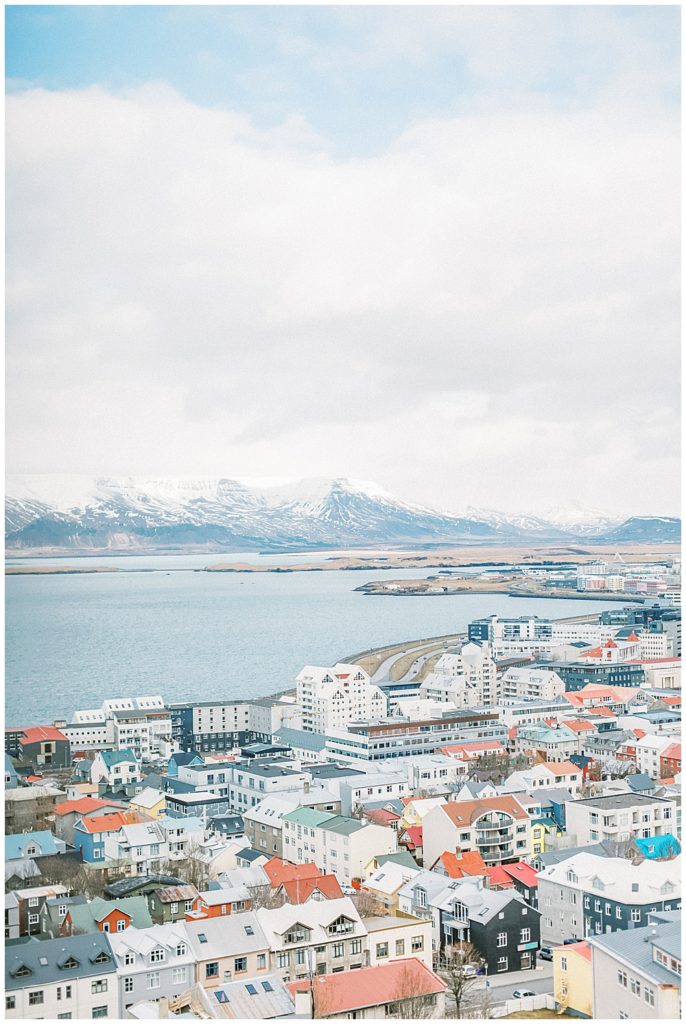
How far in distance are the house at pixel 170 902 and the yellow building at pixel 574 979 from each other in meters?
1.25

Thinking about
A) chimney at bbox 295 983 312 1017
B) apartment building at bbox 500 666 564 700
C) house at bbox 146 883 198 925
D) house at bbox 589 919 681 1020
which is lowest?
apartment building at bbox 500 666 564 700

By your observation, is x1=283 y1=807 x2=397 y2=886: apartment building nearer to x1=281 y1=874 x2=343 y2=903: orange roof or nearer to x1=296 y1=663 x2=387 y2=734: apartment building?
x1=281 y1=874 x2=343 y2=903: orange roof

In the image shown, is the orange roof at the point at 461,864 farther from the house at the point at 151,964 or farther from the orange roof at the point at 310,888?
the house at the point at 151,964

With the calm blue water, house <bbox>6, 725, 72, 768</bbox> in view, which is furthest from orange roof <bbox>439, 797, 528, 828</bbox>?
the calm blue water

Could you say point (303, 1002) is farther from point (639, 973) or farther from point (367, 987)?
point (639, 973)

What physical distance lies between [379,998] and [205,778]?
3755 millimetres

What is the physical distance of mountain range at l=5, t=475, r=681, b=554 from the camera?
9750mm

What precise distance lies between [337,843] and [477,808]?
76cm

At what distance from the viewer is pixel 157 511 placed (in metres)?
12.5

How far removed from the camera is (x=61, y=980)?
8.80 ft

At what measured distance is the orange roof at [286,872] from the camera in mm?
3539

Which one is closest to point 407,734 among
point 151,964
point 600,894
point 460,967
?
point 600,894

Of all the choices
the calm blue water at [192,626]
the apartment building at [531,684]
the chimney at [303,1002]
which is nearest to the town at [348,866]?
the chimney at [303,1002]

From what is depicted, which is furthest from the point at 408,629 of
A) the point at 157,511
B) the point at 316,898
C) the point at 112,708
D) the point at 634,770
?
the point at 316,898
